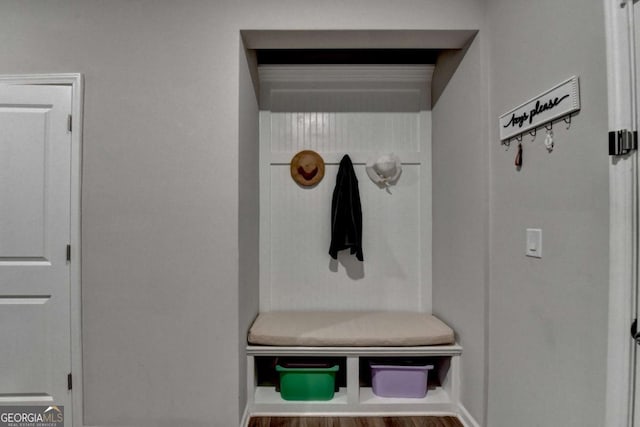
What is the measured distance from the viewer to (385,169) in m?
2.45

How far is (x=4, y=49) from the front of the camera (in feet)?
5.95

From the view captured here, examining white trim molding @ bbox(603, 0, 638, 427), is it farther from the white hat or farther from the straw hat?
the straw hat

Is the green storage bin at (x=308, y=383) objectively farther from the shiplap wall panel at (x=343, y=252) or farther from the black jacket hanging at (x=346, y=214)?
the black jacket hanging at (x=346, y=214)

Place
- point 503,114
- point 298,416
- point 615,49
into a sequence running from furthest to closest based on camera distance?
point 298,416 → point 503,114 → point 615,49

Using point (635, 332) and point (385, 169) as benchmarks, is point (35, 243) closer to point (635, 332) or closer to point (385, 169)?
point (385, 169)

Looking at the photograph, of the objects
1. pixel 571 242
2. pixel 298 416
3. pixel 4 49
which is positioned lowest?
pixel 298 416

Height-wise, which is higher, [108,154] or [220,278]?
[108,154]

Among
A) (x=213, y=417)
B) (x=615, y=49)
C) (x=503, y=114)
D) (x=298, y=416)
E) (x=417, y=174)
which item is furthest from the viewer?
(x=417, y=174)

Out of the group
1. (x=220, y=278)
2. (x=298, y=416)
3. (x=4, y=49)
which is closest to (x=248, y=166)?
(x=220, y=278)

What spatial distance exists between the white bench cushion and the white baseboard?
0.40m

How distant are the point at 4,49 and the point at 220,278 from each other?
5.84 feet

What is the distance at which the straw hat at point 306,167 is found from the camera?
8.20ft

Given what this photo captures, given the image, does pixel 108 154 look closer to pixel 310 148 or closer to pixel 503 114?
pixel 310 148

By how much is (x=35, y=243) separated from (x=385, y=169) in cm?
225
